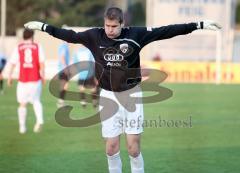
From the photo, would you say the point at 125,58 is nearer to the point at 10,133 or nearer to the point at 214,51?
the point at 10,133

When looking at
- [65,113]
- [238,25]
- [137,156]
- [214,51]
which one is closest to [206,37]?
[214,51]

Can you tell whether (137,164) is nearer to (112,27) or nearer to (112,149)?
(112,149)

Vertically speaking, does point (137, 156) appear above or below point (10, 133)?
above

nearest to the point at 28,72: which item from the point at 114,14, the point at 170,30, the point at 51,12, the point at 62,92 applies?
the point at 62,92

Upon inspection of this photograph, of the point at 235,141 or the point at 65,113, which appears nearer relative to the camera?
the point at 235,141

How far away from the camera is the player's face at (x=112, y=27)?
7852 mm

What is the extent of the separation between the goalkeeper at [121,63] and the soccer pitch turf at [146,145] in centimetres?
178

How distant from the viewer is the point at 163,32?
8.22 meters

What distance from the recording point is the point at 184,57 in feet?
150

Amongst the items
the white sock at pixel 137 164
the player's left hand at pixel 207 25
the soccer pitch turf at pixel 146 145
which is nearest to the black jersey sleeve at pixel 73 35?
the player's left hand at pixel 207 25

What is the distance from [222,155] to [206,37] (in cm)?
3453

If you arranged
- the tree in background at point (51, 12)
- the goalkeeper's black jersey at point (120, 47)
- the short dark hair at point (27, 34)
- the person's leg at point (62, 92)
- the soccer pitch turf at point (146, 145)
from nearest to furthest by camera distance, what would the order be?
the goalkeeper's black jersey at point (120, 47), the soccer pitch turf at point (146, 145), the short dark hair at point (27, 34), the person's leg at point (62, 92), the tree in background at point (51, 12)

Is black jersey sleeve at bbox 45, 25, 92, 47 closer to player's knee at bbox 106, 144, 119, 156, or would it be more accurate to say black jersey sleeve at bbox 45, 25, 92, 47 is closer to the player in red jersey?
player's knee at bbox 106, 144, 119, 156

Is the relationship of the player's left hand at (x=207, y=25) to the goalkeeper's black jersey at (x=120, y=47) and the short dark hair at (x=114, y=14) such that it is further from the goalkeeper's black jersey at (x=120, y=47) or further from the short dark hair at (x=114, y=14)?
the short dark hair at (x=114, y=14)
